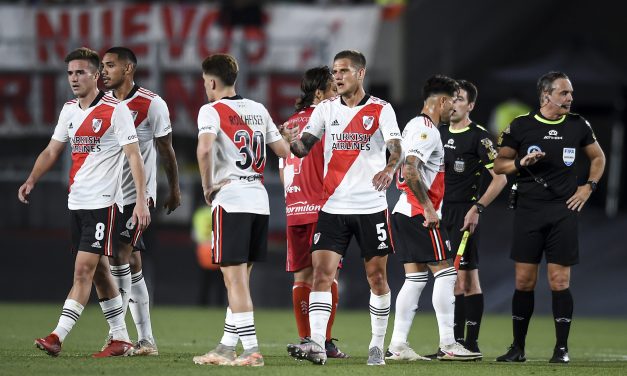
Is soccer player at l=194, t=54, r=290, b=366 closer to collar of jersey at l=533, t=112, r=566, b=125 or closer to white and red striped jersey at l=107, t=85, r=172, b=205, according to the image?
white and red striped jersey at l=107, t=85, r=172, b=205

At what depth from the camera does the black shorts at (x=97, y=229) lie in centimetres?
877

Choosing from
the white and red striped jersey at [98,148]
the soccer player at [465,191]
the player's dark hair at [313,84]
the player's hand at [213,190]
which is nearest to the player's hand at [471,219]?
the soccer player at [465,191]

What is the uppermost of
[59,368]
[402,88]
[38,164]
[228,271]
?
[402,88]

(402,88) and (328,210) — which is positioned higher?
(402,88)

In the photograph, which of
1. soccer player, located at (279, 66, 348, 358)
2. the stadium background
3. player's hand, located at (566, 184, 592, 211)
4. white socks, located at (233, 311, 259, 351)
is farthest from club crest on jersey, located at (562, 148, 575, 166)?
the stadium background

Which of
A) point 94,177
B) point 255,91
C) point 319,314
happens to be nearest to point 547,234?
point 319,314

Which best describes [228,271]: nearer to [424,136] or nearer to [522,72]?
[424,136]

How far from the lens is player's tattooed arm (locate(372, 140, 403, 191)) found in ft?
27.7

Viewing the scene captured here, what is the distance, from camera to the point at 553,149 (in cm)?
970

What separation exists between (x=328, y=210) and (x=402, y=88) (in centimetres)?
1315

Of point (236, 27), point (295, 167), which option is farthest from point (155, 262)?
point (295, 167)

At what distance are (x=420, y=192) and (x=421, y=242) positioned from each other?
624mm

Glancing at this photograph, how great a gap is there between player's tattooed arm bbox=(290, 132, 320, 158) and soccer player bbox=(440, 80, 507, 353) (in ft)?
5.78

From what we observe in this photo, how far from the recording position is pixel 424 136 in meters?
9.15
